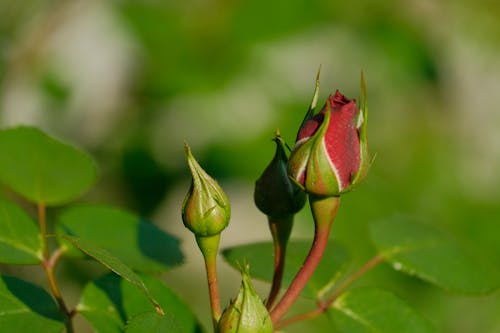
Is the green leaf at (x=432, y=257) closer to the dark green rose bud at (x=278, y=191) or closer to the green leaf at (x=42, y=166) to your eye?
the dark green rose bud at (x=278, y=191)

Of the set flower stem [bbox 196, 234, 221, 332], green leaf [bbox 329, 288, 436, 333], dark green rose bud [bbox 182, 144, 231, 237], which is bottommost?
green leaf [bbox 329, 288, 436, 333]

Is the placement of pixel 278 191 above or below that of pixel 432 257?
above

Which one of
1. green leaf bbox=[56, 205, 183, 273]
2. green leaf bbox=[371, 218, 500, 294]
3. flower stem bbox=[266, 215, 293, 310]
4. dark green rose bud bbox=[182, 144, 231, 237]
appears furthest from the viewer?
green leaf bbox=[371, 218, 500, 294]

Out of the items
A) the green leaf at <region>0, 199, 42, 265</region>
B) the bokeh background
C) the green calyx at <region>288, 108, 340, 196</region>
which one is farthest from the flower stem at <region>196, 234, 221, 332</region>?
the bokeh background

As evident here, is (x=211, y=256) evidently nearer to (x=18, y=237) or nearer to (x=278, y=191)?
(x=278, y=191)


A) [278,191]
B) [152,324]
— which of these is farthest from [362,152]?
[152,324]

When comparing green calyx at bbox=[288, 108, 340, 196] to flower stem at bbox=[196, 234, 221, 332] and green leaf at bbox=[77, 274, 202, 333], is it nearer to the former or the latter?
flower stem at bbox=[196, 234, 221, 332]
